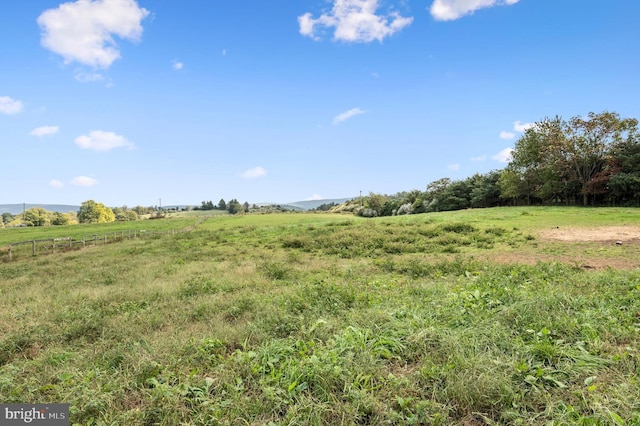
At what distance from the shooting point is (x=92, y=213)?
95.2 meters

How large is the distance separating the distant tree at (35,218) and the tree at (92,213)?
9.33 metres

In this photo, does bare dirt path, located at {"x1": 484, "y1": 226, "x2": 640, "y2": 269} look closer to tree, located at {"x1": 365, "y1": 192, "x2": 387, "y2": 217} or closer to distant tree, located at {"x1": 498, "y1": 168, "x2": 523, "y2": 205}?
distant tree, located at {"x1": 498, "y1": 168, "x2": 523, "y2": 205}

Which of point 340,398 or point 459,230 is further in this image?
point 459,230

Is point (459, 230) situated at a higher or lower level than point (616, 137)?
lower

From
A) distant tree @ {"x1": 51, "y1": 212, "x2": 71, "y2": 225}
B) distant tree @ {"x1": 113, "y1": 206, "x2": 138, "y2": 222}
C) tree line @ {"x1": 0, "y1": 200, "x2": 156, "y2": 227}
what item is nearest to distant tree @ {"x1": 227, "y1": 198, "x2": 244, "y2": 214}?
distant tree @ {"x1": 113, "y1": 206, "x2": 138, "y2": 222}

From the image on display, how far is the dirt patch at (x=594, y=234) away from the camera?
531 inches

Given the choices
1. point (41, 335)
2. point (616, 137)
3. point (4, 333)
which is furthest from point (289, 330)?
point (616, 137)

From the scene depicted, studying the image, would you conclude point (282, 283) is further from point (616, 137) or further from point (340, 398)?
point (616, 137)

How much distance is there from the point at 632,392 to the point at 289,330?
406 centimetres

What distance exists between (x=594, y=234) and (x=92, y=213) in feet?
386

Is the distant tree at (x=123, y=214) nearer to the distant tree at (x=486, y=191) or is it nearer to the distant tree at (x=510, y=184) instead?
the distant tree at (x=486, y=191)

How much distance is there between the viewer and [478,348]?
12.6 ft

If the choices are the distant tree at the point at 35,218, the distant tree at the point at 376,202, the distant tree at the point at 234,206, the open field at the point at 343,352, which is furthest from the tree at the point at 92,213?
the open field at the point at 343,352

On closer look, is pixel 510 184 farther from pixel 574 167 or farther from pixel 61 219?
pixel 61 219
